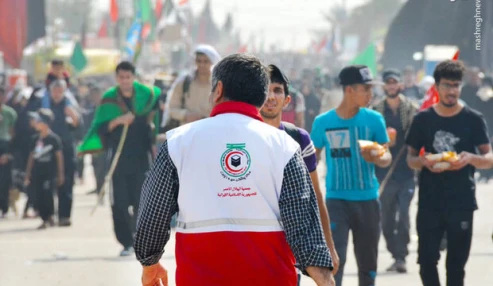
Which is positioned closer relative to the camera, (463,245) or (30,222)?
(463,245)

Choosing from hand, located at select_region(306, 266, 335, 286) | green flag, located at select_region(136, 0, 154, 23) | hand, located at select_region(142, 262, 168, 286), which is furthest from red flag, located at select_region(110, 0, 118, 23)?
hand, located at select_region(306, 266, 335, 286)

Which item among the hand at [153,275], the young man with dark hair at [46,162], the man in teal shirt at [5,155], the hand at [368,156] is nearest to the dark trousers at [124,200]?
the young man with dark hair at [46,162]

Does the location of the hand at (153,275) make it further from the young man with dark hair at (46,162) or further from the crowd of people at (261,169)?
the young man with dark hair at (46,162)

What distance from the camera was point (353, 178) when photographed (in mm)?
9250

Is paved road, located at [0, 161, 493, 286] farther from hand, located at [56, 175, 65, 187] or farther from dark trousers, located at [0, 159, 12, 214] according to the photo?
dark trousers, located at [0, 159, 12, 214]

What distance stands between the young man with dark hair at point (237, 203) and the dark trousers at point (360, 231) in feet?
12.7

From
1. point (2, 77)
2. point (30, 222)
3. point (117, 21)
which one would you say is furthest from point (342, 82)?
point (117, 21)

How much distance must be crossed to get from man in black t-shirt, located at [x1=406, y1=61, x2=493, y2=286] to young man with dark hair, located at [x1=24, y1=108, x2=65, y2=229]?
29.4ft

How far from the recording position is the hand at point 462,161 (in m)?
8.60

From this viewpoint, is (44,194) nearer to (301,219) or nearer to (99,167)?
(99,167)

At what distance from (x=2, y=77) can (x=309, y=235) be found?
3091 centimetres

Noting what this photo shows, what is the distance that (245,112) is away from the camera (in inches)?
212

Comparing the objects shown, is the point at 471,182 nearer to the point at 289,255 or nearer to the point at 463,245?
the point at 463,245

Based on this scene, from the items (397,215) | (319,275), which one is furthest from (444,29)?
(319,275)
